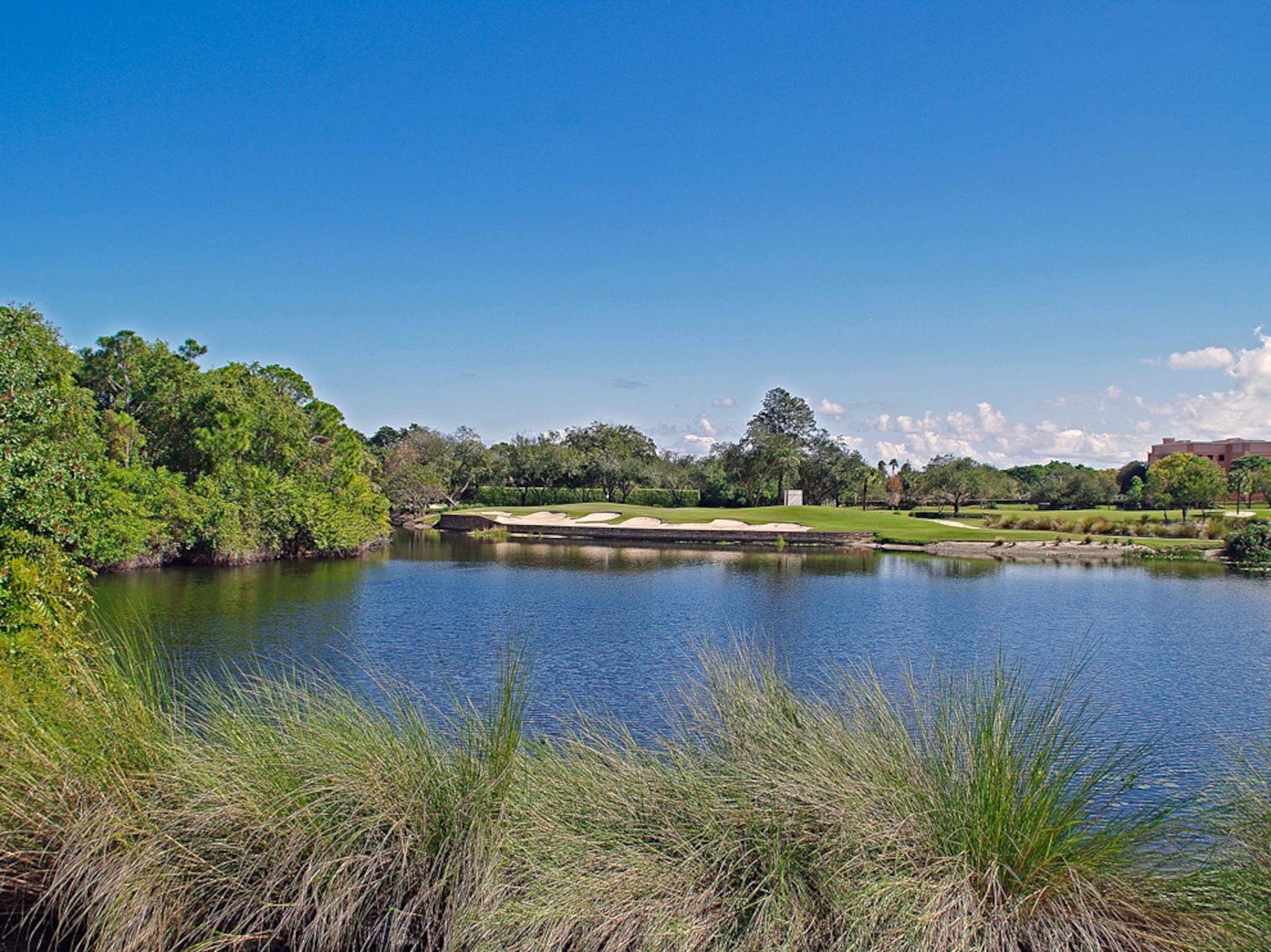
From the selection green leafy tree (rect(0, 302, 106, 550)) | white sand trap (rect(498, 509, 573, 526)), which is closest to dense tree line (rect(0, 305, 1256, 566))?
green leafy tree (rect(0, 302, 106, 550))

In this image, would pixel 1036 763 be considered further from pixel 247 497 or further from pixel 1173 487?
pixel 1173 487

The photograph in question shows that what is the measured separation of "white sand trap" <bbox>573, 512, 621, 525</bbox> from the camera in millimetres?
52344

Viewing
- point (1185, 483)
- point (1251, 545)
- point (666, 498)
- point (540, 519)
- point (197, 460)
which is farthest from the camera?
point (666, 498)

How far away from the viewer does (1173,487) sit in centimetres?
5288

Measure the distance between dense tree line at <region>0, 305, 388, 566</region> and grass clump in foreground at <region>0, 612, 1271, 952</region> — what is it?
19.5 metres

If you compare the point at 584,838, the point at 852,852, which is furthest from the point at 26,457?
the point at 852,852

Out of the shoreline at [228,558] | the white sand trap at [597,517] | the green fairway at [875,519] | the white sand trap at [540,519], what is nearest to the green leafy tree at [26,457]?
the shoreline at [228,558]

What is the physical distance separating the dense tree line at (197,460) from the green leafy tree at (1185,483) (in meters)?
45.2

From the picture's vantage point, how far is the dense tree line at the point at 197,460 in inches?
1017

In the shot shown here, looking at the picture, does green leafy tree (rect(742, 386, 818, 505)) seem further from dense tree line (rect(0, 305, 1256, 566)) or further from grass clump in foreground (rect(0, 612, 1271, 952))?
grass clump in foreground (rect(0, 612, 1271, 952))

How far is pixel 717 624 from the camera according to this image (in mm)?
18891

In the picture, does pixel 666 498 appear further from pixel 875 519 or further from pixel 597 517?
pixel 875 519

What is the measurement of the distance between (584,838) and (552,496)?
217ft

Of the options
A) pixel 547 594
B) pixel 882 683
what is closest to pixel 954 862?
pixel 882 683
